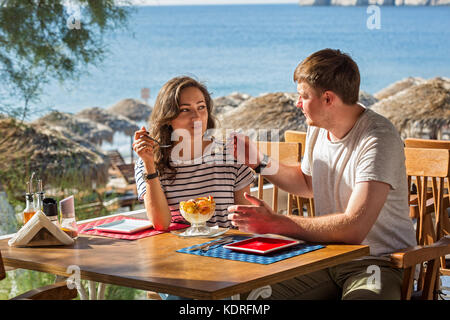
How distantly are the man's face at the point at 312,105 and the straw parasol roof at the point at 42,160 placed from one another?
270 inches

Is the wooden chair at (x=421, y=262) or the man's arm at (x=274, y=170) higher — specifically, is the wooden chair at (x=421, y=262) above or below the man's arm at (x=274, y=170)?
below

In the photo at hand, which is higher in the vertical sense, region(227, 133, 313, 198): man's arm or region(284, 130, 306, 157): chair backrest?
region(284, 130, 306, 157): chair backrest

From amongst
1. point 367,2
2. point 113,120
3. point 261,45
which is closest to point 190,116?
point 113,120

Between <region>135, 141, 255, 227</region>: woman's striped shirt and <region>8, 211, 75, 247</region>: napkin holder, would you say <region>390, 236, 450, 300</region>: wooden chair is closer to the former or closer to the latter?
<region>135, 141, 255, 227</region>: woman's striped shirt

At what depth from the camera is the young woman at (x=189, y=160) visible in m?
2.58

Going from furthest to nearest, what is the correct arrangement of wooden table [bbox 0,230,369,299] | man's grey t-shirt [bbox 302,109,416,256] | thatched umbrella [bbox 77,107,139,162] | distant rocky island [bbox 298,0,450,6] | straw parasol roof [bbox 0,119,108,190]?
distant rocky island [bbox 298,0,450,6]
thatched umbrella [bbox 77,107,139,162]
straw parasol roof [bbox 0,119,108,190]
man's grey t-shirt [bbox 302,109,416,256]
wooden table [bbox 0,230,369,299]

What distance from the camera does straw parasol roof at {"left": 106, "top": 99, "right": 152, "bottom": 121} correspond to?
1525cm

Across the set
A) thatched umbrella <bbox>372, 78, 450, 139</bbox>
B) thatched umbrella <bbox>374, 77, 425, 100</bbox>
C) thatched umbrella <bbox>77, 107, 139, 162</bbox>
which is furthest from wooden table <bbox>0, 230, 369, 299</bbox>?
thatched umbrella <bbox>374, 77, 425, 100</bbox>

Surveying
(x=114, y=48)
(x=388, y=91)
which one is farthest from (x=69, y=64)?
(x=114, y=48)

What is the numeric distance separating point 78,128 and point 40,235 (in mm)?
10828

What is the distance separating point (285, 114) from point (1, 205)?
3.62m

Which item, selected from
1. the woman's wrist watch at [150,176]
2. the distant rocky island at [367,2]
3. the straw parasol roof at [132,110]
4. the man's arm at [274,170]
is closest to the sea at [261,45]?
the distant rocky island at [367,2]

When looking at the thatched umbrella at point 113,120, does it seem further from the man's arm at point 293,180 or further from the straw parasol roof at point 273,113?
the man's arm at point 293,180
